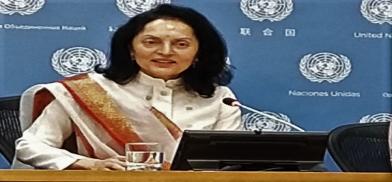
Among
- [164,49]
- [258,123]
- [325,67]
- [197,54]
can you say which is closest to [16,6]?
[164,49]

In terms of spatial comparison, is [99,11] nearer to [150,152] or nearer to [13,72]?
[13,72]

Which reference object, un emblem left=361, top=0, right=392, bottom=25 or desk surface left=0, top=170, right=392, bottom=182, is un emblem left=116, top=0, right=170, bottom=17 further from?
desk surface left=0, top=170, right=392, bottom=182

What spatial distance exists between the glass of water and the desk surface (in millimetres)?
250

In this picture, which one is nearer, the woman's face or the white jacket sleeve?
the white jacket sleeve

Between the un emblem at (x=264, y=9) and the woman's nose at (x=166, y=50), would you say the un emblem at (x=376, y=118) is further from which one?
the woman's nose at (x=166, y=50)

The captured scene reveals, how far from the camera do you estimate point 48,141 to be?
2.55 meters

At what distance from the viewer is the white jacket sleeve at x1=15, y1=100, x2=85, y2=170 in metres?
2.46

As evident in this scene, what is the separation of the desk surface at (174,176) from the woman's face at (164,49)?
1.11 meters

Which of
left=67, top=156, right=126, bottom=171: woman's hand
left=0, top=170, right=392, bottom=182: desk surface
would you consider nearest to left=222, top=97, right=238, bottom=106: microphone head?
→ left=67, top=156, right=126, bottom=171: woman's hand

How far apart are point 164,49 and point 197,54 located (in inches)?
4.5

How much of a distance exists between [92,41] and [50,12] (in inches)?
7.0

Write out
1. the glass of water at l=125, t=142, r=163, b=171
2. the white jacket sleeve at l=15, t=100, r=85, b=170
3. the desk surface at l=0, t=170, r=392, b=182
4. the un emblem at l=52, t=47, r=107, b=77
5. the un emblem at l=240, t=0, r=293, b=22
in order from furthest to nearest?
1. the un emblem at l=240, t=0, r=293, b=22
2. the un emblem at l=52, t=47, r=107, b=77
3. the white jacket sleeve at l=15, t=100, r=85, b=170
4. the glass of water at l=125, t=142, r=163, b=171
5. the desk surface at l=0, t=170, r=392, b=182

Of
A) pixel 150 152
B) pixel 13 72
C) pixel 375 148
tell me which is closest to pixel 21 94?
pixel 13 72

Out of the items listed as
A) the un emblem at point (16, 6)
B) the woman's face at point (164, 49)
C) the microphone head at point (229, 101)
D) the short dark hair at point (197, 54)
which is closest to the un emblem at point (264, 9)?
the short dark hair at point (197, 54)
